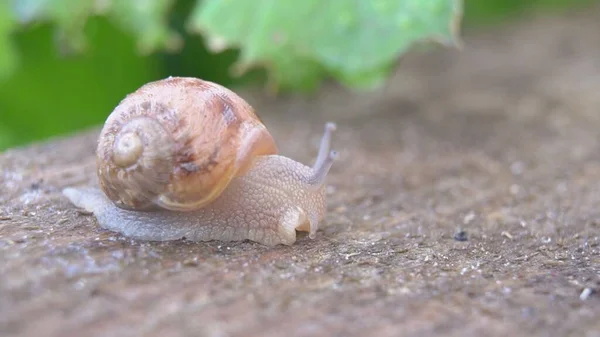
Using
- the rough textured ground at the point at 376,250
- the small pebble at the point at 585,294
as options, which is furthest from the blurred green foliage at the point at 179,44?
the small pebble at the point at 585,294

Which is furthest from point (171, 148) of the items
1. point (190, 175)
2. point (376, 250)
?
point (376, 250)

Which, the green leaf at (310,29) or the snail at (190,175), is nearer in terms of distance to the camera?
the snail at (190,175)

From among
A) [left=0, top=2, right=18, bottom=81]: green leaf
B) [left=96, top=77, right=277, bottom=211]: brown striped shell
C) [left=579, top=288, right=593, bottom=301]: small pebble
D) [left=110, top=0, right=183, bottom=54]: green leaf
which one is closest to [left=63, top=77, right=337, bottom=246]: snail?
Answer: [left=96, top=77, right=277, bottom=211]: brown striped shell

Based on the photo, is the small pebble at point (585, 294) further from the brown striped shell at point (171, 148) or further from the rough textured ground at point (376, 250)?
the brown striped shell at point (171, 148)

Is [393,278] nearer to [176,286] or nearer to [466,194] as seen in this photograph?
[176,286]

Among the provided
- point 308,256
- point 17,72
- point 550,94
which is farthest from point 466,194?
point 17,72

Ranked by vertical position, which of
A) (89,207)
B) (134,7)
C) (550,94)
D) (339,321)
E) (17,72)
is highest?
(134,7)

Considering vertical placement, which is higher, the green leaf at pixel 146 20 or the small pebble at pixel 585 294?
the green leaf at pixel 146 20
